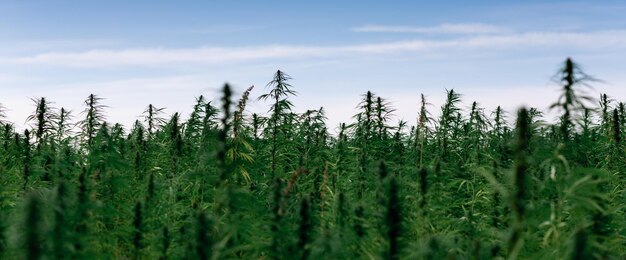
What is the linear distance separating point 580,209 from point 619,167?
30.9 ft

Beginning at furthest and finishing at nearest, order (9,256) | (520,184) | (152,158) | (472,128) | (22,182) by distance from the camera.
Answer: (152,158) → (472,128) → (22,182) → (9,256) → (520,184)

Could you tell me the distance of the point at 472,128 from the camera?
47.1ft

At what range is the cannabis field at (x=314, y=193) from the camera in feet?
17.5

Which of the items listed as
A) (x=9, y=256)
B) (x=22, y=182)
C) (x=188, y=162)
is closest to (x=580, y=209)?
(x=9, y=256)

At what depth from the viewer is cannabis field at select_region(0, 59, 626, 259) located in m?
5.34

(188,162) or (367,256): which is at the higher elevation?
(188,162)

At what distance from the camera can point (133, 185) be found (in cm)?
1265

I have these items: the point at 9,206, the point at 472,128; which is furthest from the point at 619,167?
the point at 9,206

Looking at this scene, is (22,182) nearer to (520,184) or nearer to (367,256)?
(367,256)

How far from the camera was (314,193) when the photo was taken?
9.05 m

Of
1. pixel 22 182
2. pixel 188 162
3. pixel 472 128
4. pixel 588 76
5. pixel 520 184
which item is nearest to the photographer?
pixel 520 184

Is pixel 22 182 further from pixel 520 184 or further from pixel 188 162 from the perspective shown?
pixel 520 184

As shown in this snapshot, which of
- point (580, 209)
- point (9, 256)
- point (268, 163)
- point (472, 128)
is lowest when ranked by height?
point (9, 256)

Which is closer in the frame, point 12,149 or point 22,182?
point 22,182
